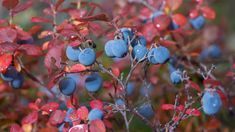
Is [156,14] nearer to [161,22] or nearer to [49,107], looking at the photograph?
[161,22]

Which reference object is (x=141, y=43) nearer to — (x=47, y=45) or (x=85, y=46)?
(x=85, y=46)

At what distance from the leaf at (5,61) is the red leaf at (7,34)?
44 mm

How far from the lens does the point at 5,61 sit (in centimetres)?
122

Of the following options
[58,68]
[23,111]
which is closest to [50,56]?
[58,68]

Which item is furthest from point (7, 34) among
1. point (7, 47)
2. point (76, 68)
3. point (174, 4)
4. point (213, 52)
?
point (213, 52)

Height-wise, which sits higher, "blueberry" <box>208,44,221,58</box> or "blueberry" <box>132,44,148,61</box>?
"blueberry" <box>132,44,148,61</box>

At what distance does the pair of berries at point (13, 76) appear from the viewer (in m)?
1.32

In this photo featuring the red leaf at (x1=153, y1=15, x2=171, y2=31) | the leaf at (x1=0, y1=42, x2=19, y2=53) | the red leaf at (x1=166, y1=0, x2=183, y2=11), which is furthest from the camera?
the red leaf at (x1=166, y1=0, x2=183, y2=11)

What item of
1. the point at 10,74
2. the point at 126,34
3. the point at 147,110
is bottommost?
the point at 147,110

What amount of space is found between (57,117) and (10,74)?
201mm

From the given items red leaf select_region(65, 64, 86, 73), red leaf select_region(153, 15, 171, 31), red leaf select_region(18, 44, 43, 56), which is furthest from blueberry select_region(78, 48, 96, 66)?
red leaf select_region(153, 15, 171, 31)

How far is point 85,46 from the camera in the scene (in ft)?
3.85

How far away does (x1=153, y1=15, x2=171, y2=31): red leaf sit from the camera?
148cm

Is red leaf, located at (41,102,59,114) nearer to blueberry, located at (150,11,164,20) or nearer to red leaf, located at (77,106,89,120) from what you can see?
red leaf, located at (77,106,89,120)
